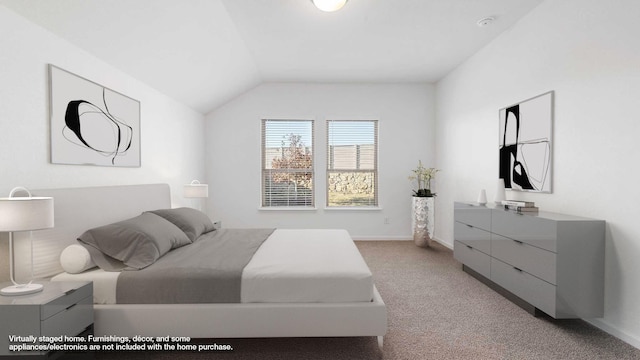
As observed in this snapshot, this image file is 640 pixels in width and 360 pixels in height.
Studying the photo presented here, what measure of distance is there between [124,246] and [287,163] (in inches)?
147

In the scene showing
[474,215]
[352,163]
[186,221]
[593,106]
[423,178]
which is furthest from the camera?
[352,163]

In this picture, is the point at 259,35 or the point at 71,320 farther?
the point at 259,35

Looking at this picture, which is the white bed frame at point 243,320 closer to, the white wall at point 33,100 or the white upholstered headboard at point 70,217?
the white upholstered headboard at point 70,217

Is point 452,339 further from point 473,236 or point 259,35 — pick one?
point 259,35

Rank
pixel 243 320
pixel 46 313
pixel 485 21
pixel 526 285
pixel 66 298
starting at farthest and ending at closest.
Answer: pixel 485 21 < pixel 526 285 < pixel 243 320 < pixel 66 298 < pixel 46 313

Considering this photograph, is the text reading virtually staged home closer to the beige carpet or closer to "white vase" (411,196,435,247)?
the beige carpet

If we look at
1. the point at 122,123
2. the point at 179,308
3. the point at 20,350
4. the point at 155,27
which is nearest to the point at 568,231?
the point at 179,308

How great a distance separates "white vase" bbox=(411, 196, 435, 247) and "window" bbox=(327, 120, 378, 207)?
0.91 meters

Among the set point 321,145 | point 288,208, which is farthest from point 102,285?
point 321,145

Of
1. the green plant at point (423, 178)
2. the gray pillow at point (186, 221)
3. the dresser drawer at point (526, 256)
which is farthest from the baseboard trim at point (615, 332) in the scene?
the gray pillow at point (186, 221)

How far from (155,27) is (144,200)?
1.73 metres

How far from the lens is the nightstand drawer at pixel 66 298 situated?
5.63 feet

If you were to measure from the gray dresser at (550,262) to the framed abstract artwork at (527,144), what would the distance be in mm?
497

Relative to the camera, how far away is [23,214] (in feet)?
5.77
